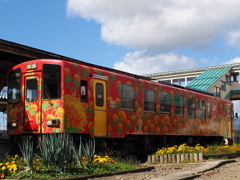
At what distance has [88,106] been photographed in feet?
37.9

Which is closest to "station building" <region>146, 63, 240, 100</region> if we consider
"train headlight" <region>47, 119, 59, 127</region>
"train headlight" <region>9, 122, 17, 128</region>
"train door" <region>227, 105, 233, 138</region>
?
"train door" <region>227, 105, 233, 138</region>

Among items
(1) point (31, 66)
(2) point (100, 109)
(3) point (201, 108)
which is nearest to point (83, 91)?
(2) point (100, 109)

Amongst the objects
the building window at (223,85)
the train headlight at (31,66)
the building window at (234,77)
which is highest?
the building window at (234,77)

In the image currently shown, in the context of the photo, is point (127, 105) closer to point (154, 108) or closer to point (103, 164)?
point (154, 108)

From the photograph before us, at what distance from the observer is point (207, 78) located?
41.9 meters

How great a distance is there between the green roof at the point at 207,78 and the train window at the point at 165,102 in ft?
76.1

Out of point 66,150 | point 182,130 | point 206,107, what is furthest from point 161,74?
point 66,150

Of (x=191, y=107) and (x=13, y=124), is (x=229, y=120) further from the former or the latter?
(x=13, y=124)

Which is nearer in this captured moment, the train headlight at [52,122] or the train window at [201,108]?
the train headlight at [52,122]

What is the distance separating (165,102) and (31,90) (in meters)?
6.69

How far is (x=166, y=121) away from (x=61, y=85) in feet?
22.0

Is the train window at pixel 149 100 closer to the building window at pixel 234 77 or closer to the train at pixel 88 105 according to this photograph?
the train at pixel 88 105

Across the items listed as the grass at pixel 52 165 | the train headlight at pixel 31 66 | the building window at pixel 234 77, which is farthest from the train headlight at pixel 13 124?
the building window at pixel 234 77

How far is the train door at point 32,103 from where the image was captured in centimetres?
1120
